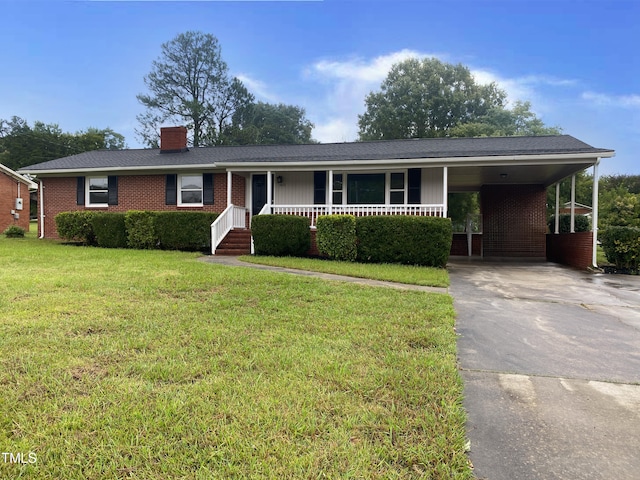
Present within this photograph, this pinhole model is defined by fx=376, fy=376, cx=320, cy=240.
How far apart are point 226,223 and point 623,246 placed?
11674mm

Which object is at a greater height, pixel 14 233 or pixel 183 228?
pixel 183 228

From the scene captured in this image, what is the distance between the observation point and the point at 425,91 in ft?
120

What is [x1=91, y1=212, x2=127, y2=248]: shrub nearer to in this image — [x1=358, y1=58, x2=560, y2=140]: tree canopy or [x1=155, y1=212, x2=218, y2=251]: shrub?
[x1=155, y1=212, x2=218, y2=251]: shrub

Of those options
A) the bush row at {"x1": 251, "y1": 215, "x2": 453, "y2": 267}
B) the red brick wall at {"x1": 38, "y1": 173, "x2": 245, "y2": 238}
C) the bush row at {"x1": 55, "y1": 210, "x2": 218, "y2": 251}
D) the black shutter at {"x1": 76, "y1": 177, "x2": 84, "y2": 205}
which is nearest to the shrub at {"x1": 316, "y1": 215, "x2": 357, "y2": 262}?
the bush row at {"x1": 251, "y1": 215, "x2": 453, "y2": 267}

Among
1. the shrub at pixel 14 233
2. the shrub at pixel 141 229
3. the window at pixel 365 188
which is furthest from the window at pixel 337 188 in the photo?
the shrub at pixel 14 233

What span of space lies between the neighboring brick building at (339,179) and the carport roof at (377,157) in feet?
0.13

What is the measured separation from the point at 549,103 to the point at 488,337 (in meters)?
32.7

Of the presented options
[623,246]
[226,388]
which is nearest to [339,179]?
[623,246]

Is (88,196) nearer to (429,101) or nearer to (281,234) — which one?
(281,234)

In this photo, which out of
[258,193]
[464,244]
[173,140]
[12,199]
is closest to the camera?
[258,193]

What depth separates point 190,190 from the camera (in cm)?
1497

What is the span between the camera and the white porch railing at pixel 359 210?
1170cm

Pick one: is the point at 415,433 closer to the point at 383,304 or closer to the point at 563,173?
the point at 383,304

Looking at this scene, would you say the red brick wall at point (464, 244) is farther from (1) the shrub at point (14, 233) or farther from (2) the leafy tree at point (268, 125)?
(2) the leafy tree at point (268, 125)
